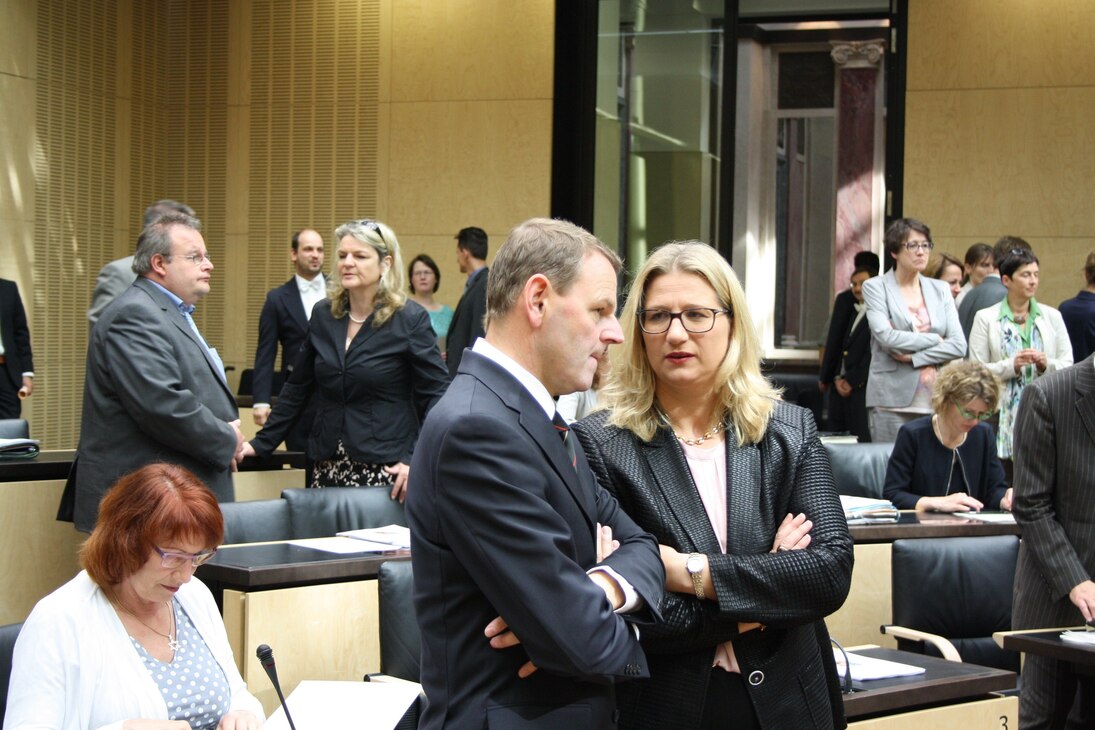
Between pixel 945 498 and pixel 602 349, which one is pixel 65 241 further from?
pixel 602 349

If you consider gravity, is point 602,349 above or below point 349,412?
above

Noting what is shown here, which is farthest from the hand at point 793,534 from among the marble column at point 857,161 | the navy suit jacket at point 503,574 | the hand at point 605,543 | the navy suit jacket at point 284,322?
the marble column at point 857,161

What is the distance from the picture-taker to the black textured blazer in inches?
84.9

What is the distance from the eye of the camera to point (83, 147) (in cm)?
974

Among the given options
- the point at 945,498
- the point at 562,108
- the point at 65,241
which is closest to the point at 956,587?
the point at 945,498

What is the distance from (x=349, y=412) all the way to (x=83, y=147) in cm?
581

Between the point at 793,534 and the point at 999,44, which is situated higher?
the point at 999,44

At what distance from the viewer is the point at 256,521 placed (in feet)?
13.8

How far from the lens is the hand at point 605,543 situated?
203 cm

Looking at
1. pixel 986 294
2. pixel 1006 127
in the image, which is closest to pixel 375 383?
pixel 986 294

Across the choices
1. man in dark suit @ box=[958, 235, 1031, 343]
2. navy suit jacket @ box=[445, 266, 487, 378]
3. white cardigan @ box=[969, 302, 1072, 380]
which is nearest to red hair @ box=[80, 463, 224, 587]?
navy suit jacket @ box=[445, 266, 487, 378]

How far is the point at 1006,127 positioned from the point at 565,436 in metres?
8.45

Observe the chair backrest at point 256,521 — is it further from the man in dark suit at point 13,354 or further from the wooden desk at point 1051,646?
the man in dark suit at point 13,354

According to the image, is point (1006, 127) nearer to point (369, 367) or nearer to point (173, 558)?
point (369, 367)
